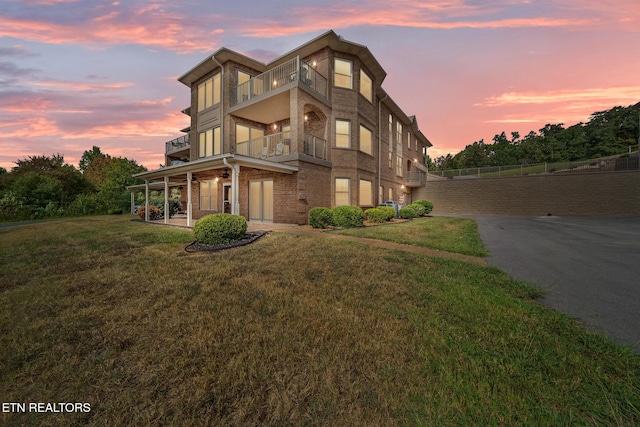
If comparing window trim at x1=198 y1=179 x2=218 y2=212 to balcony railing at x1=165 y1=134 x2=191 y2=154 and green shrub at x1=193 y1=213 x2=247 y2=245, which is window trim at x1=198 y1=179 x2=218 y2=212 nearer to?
balcony railing at x1=165 y1=134 x2=191 y2=154

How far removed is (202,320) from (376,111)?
18712mm

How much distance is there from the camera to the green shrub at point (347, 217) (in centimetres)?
1159

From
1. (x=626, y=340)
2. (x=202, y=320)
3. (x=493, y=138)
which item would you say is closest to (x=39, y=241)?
(x=202, y=320)

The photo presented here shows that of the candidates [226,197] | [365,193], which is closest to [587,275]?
[365,193]

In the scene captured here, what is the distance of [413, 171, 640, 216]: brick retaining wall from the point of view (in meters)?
20.2

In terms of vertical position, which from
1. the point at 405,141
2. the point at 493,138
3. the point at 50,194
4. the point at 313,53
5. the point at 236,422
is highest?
the point at 493,138

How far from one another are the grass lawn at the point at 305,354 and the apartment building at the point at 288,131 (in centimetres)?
714

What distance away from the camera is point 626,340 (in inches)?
99.7

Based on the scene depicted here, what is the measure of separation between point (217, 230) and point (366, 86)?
1445cm

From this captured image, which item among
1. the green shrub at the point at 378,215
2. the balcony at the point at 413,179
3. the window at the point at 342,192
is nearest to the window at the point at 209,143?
the window at the point at 342,192

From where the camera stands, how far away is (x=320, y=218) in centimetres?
1123

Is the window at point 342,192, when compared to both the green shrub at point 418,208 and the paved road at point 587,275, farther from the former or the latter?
the paved road at point 587,275

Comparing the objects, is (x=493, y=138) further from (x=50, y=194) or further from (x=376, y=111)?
(x=50, y=194)

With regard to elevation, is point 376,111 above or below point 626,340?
above
